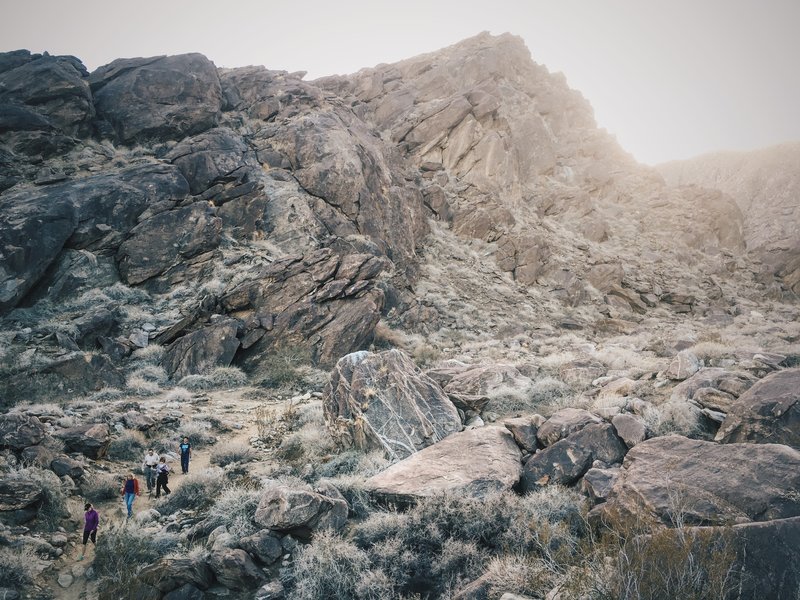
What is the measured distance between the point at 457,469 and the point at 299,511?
266 centimetres

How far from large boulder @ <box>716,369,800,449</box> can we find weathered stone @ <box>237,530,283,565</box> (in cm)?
673

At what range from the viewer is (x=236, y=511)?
6891mm

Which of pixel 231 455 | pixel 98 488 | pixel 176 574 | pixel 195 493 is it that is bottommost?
pixel 231 455

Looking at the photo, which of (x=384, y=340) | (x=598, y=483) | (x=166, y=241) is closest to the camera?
(x=598, y=483)

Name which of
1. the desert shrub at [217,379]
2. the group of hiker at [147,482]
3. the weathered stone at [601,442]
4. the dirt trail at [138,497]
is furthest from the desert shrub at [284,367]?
the weathered stone at [601,442]

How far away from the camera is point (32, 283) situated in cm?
1680

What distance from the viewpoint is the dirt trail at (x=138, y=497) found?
5.89 metres

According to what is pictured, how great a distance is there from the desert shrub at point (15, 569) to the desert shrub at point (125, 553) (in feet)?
2.45

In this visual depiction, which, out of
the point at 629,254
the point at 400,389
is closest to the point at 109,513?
the point at 400,389

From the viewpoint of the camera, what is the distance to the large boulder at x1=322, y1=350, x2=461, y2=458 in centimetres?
919

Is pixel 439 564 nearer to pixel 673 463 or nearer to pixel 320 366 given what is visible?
pixel 673 463

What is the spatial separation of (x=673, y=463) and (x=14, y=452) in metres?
11.1

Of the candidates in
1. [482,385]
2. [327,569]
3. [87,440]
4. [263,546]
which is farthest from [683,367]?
[87,440]

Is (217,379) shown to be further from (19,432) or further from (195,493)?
(195,493)
